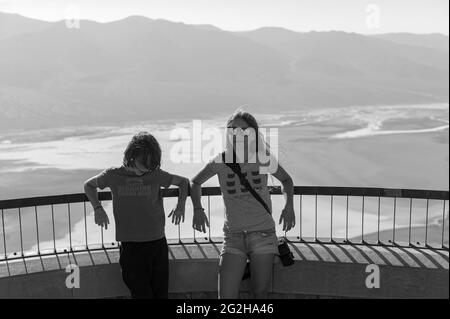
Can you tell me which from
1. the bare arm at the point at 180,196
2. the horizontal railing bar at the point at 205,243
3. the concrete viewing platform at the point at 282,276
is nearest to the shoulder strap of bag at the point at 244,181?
the bare arm at the point at 180,196

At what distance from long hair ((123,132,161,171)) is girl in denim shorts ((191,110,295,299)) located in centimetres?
36

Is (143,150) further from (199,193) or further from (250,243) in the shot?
(250,243)

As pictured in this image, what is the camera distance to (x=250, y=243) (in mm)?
3252

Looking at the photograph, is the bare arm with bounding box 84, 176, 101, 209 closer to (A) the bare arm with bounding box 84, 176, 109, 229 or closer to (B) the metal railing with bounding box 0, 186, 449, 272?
(A) the bare arm with bounding box 84, 176, 109, 229

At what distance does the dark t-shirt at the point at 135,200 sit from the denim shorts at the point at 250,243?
1.68ft

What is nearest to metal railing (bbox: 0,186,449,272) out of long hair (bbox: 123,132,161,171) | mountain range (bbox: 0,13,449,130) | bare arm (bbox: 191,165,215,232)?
bare arm (bbox: 191,165,215,232)

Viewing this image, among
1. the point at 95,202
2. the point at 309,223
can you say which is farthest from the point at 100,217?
the point at 309,223

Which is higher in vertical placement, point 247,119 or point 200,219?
point 247,119

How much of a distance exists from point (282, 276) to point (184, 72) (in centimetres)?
12706

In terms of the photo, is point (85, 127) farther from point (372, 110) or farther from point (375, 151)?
Answer: point (372, 110)

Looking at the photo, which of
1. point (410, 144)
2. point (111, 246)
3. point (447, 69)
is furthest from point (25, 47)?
point (447, 69)

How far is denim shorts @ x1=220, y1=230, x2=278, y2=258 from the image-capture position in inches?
127

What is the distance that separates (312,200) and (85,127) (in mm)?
44758

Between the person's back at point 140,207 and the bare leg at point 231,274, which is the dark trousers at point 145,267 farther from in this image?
the bare leg at point 231,274
